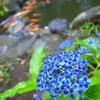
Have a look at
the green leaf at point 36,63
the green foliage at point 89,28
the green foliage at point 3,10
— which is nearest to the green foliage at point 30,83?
the green leaf at point 36,63

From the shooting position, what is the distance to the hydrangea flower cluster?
5.05 feet

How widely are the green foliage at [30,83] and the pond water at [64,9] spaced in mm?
4863

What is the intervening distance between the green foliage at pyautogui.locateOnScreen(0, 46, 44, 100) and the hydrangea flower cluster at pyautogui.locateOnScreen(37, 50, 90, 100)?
448mm

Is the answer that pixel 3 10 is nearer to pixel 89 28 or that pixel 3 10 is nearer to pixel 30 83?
pixel 89 28

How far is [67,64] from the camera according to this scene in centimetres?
162

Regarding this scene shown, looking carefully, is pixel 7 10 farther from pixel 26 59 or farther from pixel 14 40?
pixel 26 59

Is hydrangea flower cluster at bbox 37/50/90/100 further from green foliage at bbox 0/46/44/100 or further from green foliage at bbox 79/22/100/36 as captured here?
green foliage at bbox 79/22/100/36

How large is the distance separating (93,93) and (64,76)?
33cm

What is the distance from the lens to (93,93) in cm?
180

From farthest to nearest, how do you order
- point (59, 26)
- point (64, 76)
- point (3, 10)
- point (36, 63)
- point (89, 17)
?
point (3, 10), point (59, 26), point (89, 17), point (36, 63), point (64, 76)

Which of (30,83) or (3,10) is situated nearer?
(30,83)

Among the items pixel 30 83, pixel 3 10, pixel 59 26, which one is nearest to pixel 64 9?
pixel 59 26

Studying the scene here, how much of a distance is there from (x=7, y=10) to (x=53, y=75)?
6650 millimetres

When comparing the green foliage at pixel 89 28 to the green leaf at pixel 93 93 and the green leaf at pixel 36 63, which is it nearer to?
the green leaf at pixel 36 63
